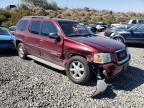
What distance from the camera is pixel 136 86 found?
679cm

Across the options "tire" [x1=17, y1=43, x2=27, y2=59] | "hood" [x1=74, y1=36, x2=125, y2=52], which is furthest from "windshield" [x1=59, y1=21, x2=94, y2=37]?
"tire" [x1=17, y1=43, x2=27, y2=59]

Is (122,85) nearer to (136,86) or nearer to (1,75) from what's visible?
(136,86)

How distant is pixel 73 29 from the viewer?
790 cm

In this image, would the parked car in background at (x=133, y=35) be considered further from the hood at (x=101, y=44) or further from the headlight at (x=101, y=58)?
the headlight at (x=101, y=58)

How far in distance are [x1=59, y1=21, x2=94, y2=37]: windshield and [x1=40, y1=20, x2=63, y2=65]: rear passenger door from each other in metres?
0.28

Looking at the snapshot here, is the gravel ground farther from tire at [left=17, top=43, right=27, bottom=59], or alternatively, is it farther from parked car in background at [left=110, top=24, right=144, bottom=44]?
parked car in background at [left=110, top=24, right=144, bottom=44]

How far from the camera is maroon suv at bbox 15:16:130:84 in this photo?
6.50 m

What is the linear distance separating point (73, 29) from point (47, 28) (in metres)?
0.90

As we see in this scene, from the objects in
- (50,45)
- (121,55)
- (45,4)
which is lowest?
(121,55)

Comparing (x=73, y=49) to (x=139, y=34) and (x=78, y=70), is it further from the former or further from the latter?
(x=139, y=34)

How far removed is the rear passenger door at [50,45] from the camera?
748cm

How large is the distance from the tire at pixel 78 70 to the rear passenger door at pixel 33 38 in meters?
1.95

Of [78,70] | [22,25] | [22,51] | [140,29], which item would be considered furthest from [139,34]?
[78,70]

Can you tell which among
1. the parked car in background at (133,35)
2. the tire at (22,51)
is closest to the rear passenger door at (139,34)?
the parked car in background at (133,35)
